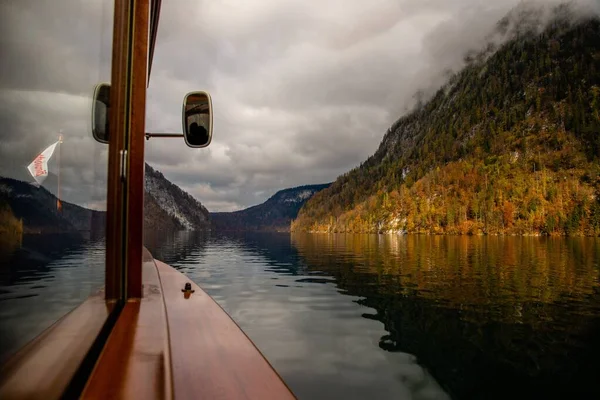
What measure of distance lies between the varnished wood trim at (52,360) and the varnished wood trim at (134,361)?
12 cm

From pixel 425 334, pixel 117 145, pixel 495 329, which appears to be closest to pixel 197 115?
pixel 117 145

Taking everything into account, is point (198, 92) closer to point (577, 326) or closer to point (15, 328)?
point (15, 328)

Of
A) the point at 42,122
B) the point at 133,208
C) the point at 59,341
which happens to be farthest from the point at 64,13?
the point at 133,208

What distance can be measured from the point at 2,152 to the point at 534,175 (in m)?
154

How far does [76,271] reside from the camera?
4.58 ft

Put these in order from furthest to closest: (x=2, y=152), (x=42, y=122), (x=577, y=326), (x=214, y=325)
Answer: (x=577, y=326), (x=214, y=325), (x=42, y=122), (x=2, y=152)

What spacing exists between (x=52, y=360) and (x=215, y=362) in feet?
Result: 3.09

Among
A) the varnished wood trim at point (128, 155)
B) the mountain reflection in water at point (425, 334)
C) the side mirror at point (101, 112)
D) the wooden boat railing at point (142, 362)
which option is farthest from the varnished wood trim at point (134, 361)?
the mountain reflection in water at point (425, 334)

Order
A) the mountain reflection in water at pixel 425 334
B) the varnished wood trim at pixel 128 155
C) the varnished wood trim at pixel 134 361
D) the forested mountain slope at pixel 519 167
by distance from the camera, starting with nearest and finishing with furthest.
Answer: the varnished wood trim at pixel 134 361 → the varnished wood trim at pixel 128 155 → the mountain reflection in water at pixel 425 334 → the forested mountain slope at pixel 519 167

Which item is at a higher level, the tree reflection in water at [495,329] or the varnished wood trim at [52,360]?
the varnished wood trim at [52,360]

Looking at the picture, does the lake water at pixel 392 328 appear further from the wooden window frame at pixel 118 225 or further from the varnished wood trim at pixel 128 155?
the varnished wood trim at pixel 128 155

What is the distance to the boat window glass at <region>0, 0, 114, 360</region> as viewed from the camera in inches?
26.7

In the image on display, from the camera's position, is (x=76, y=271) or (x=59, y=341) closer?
(x=59, y=341)

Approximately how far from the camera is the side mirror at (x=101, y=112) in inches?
63.4
